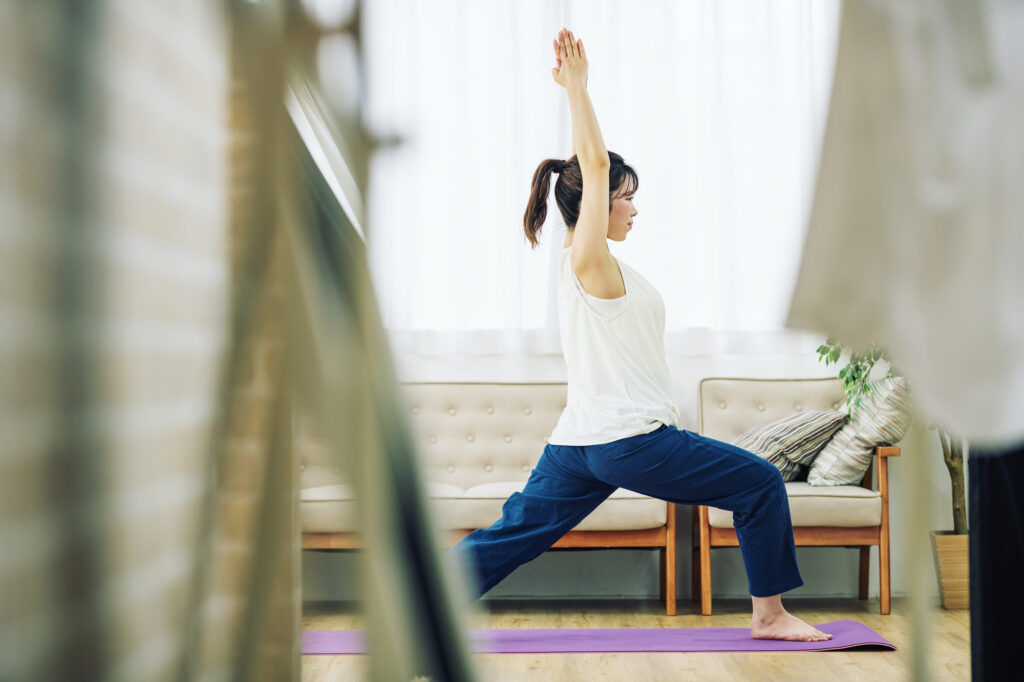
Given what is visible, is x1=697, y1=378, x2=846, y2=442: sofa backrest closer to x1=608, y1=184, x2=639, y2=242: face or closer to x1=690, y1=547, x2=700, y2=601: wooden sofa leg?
x1=690, y1=547, x2=700, y2=601: wooden sofa leg

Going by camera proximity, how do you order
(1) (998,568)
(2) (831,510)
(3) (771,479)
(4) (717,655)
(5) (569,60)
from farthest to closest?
(2) (831,510)
(4) (717,655)
(3) (771,479)
(5) (569,60)
(1) (998,568)

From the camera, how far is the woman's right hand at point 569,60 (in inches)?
40.1

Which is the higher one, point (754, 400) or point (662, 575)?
point (754, 400)

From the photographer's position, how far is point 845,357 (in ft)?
9.30

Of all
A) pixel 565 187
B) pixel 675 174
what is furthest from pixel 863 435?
pixel 565 187

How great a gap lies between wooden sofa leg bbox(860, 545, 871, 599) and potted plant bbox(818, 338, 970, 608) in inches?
9.5

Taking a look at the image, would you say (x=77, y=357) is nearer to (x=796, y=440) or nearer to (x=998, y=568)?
(x=998, y=568)

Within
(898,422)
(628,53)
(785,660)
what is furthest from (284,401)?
(628,53)

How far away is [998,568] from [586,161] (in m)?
1.03

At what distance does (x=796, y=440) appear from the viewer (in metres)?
2.60

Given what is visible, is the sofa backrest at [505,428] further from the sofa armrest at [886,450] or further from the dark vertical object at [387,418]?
the dark vertical object at [387,418]

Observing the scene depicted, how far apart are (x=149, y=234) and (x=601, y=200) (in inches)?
50.2

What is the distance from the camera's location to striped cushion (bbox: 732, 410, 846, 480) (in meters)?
2.60

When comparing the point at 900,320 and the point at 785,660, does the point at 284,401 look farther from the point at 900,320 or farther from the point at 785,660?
the point at 785,660
